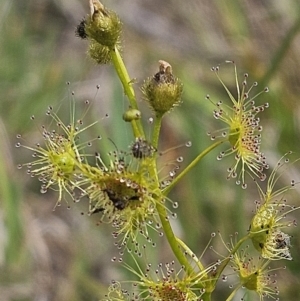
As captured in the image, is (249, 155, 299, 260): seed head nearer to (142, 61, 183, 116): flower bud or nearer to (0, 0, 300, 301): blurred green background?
(142, 61, 183, 116): flower bud

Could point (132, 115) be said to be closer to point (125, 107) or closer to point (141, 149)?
point (141, 149)

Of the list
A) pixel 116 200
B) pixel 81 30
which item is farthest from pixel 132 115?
pixel 81 30

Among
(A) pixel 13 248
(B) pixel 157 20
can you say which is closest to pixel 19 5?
(B) pixel 157 20

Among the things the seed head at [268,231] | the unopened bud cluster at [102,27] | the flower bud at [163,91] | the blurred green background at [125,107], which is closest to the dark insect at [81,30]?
the unopened bud cluster at [102,27]

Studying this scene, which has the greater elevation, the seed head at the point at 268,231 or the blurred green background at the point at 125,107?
the seed head at the point at 268,231

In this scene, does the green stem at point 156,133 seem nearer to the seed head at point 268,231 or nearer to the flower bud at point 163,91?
the flower bud at point 163,91

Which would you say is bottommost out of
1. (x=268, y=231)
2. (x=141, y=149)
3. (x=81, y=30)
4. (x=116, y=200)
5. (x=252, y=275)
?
(x=252, y=275)
